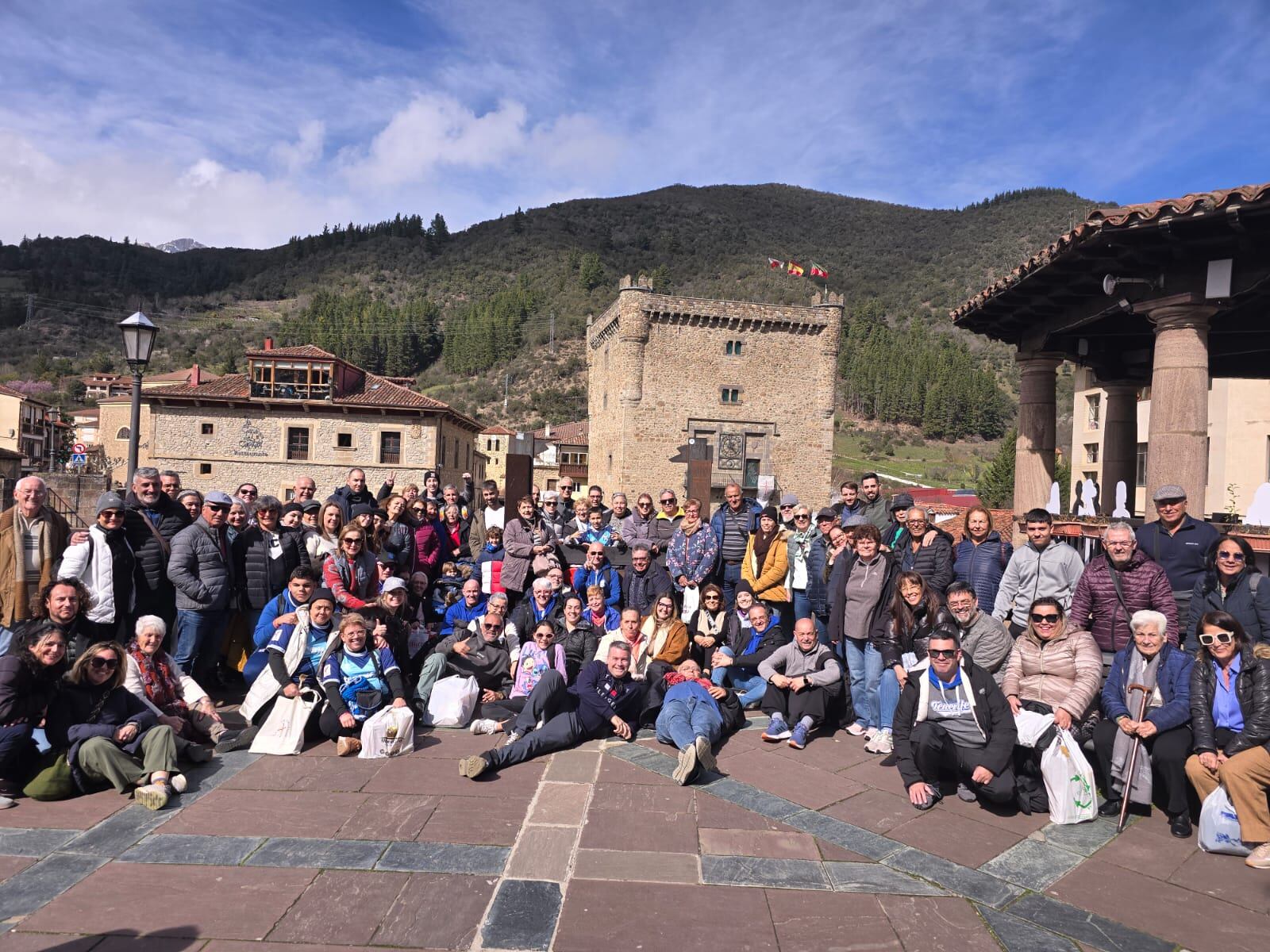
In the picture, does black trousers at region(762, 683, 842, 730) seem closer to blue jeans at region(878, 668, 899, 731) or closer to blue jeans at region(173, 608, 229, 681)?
blue jeans at region(878, 668, 899, 731)

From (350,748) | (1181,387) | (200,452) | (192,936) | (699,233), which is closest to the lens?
(192,936)

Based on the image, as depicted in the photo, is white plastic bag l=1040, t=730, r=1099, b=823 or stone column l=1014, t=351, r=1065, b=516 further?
stone column l=1014, t=351, r=1065, b=516

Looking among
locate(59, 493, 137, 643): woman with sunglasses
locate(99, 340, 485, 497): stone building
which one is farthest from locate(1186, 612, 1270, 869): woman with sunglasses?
locate(99, 340, 485, 497): stone building

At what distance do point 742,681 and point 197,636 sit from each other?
14.9 feet

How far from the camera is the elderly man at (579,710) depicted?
5551 mm

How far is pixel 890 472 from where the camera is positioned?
2662 inches

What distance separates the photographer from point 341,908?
3.45 metres

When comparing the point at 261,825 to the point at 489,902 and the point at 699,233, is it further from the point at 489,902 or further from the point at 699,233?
the point at 699,233

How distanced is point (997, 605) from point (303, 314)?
369 feet

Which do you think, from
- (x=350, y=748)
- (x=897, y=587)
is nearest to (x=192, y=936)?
(x=350, y=748)

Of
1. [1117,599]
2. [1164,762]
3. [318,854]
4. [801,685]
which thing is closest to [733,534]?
[801,685]

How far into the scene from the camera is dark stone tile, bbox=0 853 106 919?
343 cm

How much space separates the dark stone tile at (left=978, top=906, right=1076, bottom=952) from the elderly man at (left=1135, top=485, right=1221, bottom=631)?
2.94 meters

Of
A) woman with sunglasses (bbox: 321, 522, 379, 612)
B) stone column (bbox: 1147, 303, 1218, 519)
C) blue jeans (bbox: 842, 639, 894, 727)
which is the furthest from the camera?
woman with sunglasses (bbox: 321, 522, 379, 612)
